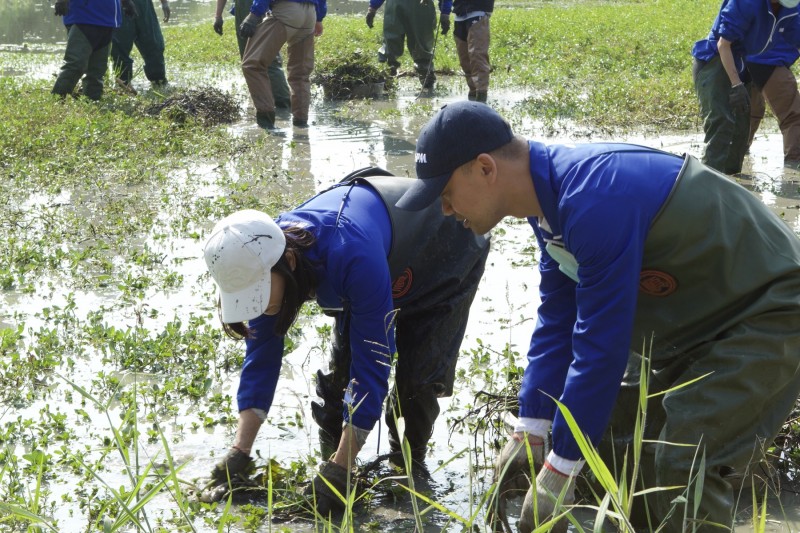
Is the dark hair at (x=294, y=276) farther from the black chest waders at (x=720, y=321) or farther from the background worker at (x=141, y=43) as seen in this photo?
the background worker at (x=141, y=43)

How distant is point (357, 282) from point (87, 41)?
9075 mm

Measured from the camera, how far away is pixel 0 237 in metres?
6.82

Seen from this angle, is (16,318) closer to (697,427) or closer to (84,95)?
(697,427)

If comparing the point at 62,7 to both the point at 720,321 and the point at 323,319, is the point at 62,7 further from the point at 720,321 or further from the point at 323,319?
the point at 720,321

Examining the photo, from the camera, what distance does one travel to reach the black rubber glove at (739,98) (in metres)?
7.29

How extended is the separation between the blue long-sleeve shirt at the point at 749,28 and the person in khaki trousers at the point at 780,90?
0.07 metres

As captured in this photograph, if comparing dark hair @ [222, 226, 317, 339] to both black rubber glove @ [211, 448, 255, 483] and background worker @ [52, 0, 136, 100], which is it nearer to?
black rubber glove @ [211, 448, 255, 483]

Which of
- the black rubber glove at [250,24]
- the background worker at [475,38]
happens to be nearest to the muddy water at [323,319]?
the background worker at [475,38]

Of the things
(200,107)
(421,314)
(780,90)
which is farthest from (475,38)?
(421,314)

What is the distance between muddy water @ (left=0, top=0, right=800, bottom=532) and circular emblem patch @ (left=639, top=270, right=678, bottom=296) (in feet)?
2.27

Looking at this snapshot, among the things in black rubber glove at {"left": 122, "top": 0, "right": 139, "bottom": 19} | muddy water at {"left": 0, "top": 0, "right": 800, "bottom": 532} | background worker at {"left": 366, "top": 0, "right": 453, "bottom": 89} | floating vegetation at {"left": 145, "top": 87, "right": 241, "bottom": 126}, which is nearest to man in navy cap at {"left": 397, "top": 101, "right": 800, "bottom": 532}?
muddy water at {"left": 0, "top": 0, "right": 800, "bottom": 532}

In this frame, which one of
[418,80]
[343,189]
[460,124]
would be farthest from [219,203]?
[418,80]

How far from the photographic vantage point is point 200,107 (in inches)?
429

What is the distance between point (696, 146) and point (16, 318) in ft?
19.4
